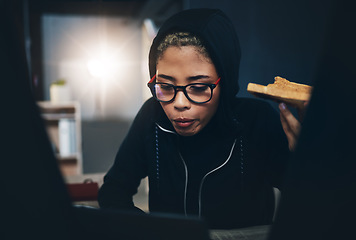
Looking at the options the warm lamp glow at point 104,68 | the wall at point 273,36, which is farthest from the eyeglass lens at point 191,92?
the warm lamp glow at point 104,68

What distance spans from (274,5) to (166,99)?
0.99ft

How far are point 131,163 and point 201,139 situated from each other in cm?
20

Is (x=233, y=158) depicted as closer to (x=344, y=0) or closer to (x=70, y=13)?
(x=344, y=0)

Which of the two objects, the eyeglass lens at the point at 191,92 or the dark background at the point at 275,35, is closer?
the dark background at the point at 275,35

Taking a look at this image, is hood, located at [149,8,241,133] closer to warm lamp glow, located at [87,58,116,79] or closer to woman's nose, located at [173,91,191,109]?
woman's nose, located at [173,91,191,109]

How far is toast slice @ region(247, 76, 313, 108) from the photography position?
534 millimetres

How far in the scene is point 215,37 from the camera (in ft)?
2.13

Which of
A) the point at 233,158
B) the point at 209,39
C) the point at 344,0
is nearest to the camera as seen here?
the point at 344,0

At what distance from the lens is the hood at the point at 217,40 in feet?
2.09

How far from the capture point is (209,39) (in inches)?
24.9

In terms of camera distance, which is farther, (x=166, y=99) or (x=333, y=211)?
(x=166, y=99)

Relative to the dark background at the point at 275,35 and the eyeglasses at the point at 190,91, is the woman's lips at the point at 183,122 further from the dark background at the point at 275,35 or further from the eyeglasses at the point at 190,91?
the dark background at the point at 275,35

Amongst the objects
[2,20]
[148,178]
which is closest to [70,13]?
[148,178]

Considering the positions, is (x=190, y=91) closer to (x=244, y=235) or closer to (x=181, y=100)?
(x=181, y=100)
